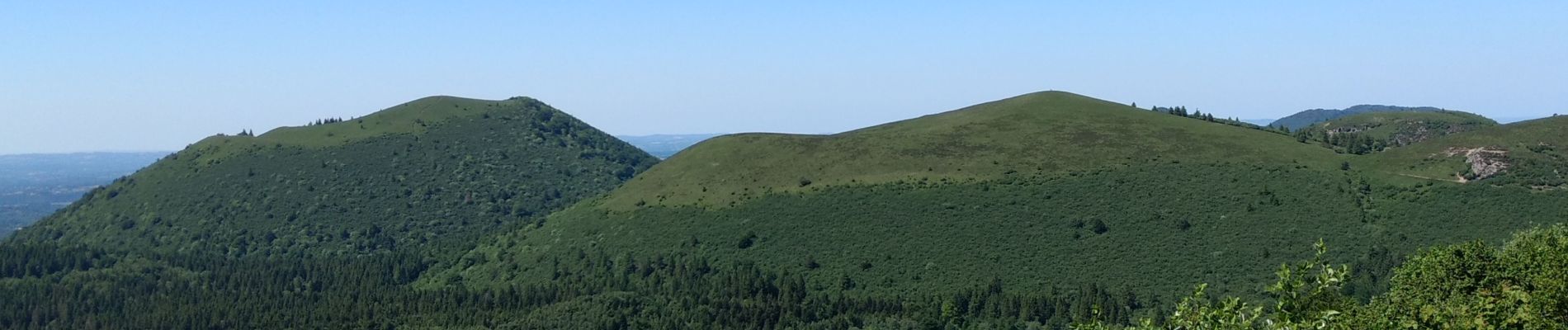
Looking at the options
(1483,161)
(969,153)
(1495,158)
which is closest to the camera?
(1483,161)

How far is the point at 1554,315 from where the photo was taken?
41875 mm

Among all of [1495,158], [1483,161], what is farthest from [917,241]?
[1495,158]

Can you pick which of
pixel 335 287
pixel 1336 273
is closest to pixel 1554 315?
pixel 1336 273

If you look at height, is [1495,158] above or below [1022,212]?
above

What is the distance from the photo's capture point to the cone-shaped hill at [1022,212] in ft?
431

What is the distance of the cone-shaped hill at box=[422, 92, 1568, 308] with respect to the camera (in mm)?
131375

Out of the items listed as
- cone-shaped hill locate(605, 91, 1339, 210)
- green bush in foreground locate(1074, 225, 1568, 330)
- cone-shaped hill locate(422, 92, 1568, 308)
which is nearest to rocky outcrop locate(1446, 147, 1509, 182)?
cone-shaped hill locate(422, 92, 1568, 308)

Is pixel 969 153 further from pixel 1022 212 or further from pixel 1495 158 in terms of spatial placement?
pixel 1495 158

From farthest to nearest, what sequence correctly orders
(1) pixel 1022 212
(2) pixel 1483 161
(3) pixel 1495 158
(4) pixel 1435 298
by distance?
(1) pixel 1022 212 → (3) pixel 1495 158 → (2) pixel 1483 161 → (4) pixel 1435 298

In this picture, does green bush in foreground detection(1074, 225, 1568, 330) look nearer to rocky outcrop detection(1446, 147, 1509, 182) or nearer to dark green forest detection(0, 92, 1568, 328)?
dark green forest detection(0, 92, 1568, 328)

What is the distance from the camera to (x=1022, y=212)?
149625 mm

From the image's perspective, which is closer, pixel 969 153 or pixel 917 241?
pixel 917 241

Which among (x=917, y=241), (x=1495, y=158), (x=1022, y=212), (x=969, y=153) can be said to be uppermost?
(x=969, y=153)

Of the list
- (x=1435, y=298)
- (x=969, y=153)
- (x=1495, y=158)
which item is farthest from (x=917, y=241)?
(x=1435, y=298)
